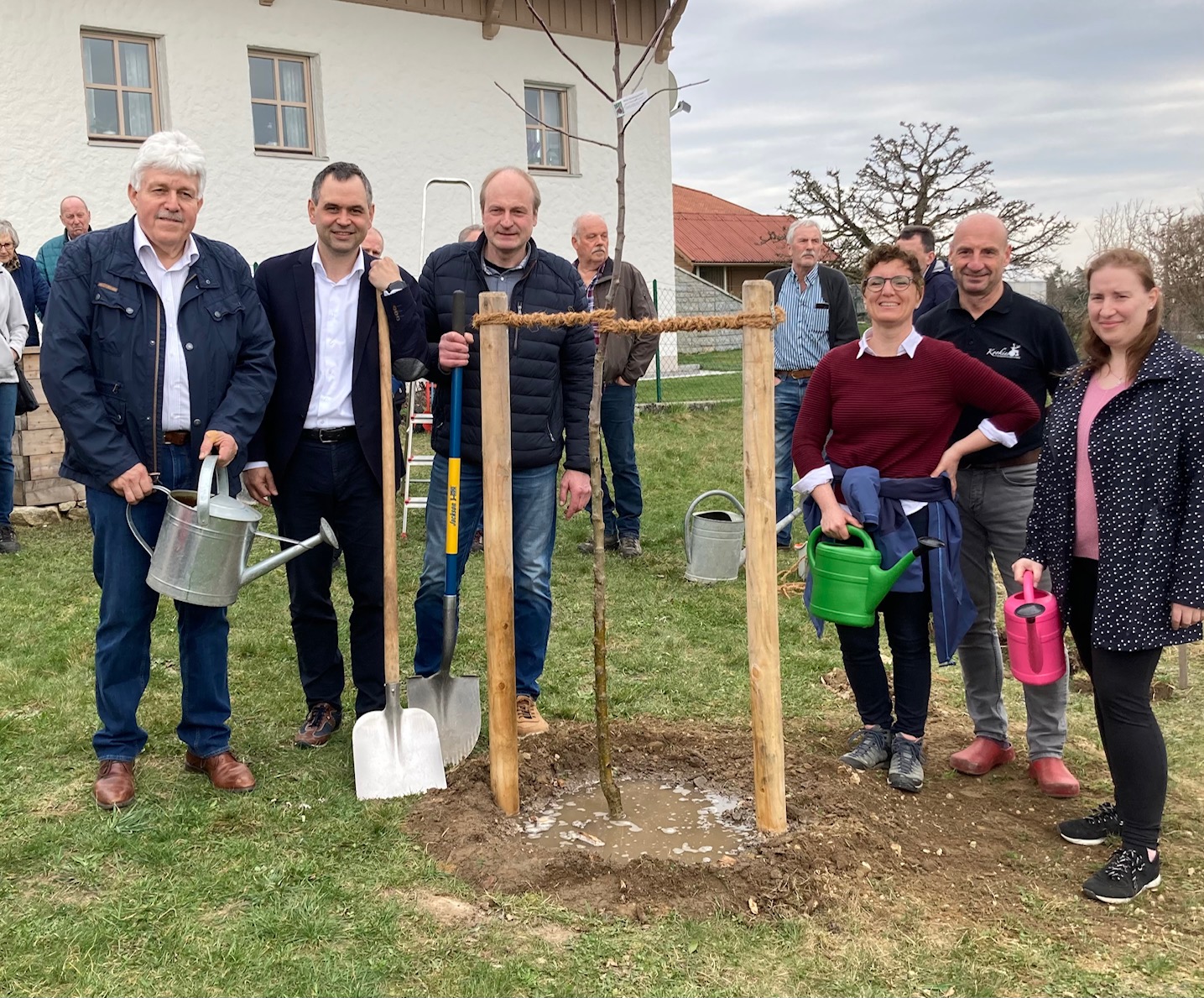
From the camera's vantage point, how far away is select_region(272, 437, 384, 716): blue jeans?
162 inches

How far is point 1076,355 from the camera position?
13.2ft

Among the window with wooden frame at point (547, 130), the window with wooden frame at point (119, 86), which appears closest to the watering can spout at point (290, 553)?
the window with wooden frame at point (119, 86)

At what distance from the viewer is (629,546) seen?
7.74 meters

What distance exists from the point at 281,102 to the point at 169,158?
12446 mm

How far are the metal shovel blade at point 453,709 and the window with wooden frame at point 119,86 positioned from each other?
11646 millimetres

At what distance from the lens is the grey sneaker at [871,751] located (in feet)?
13.7

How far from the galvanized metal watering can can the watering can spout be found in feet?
0.06

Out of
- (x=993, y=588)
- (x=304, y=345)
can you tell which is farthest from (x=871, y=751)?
(x=304, y=345)

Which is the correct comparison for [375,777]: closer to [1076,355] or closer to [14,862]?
[14,862]

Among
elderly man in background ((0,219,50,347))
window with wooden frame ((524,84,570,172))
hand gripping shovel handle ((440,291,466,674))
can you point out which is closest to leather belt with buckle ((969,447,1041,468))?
hand gripping shovel handle ((440,291,466,674))

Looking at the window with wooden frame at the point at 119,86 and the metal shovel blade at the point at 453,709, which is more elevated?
the window with wooden frame at the point at 119,86

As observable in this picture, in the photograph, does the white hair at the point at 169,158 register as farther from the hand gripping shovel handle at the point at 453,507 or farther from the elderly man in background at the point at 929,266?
the elderly man in background at the point at 929,266

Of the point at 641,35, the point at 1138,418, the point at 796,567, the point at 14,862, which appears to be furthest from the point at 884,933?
the point at 641,35

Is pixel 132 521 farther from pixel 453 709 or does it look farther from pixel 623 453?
pixel 623 453
